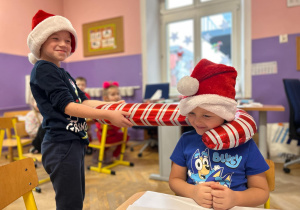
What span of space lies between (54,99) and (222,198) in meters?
0.73

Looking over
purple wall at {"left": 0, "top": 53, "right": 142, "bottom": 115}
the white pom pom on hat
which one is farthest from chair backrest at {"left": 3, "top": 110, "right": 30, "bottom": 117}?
the white pom pom on hat

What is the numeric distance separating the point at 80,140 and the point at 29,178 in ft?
1.09

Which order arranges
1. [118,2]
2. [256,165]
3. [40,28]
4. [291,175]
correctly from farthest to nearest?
[118,2] → [291,175] → [40,28] → [256,165]

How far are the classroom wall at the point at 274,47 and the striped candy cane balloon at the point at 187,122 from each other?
2703mm

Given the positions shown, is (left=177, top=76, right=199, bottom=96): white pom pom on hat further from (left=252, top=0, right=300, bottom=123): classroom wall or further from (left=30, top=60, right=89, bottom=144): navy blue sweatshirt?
(left=252, top=0, right=300, bottom=123): classroom wall

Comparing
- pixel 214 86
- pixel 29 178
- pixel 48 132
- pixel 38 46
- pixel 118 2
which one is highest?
pixel 118 2

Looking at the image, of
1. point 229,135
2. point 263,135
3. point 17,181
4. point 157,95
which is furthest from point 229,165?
point 157,95

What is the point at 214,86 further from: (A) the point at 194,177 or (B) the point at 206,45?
(B) the point at 206,45

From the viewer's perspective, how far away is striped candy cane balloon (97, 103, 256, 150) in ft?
2.17

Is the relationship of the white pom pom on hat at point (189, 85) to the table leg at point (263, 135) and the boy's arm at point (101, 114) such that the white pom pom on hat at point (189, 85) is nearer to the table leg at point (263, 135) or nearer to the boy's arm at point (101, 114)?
the boy's arm at point (101, 114)

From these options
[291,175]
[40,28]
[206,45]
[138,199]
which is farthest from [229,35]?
[138,199]

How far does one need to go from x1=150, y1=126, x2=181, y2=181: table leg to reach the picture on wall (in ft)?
7.62

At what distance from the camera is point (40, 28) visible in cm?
99

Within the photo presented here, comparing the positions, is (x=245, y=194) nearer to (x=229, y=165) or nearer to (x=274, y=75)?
(x=229, y=165)
